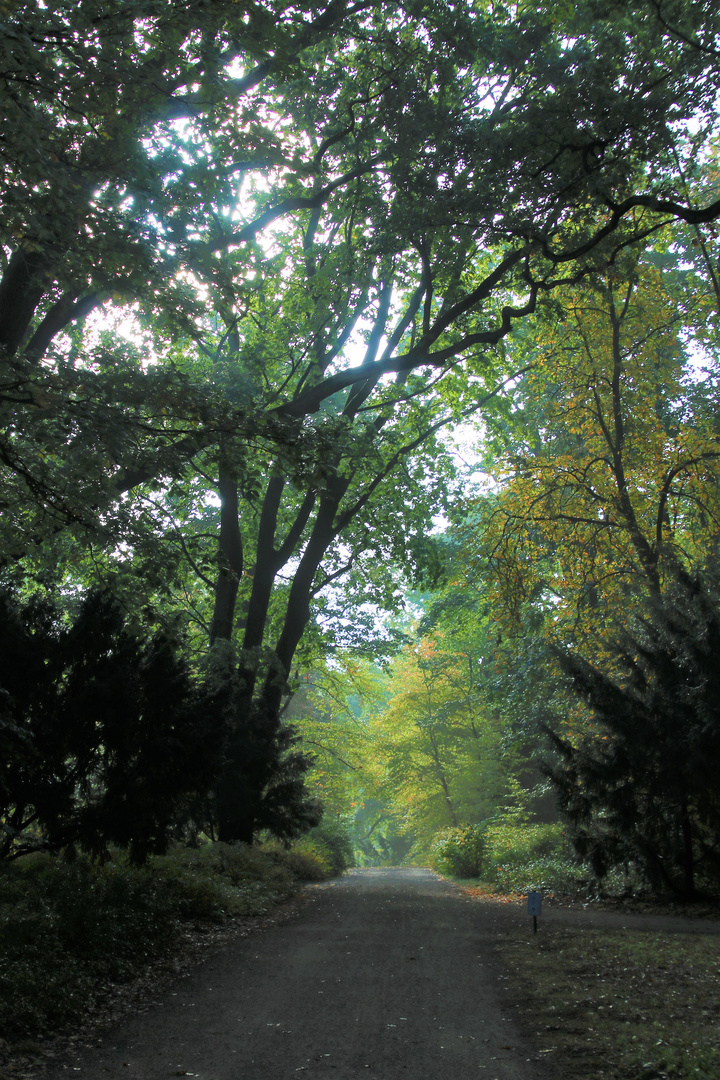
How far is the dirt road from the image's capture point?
15.0ft

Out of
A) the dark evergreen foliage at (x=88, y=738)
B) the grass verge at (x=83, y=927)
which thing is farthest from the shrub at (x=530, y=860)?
the dark evergreen foliage at (x=88, y=738)

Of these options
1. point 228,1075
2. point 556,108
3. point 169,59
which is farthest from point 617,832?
point 169,59

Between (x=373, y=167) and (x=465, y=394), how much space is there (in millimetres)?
7170

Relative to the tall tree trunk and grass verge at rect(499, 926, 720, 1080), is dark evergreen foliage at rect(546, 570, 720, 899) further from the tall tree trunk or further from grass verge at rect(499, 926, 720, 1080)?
the tall tree trunk

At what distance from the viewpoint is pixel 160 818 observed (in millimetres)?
7824

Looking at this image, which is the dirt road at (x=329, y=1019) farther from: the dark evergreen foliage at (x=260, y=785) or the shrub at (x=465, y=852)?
the shrub at (x=465, y=852)

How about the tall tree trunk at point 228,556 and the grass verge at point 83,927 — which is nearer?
the grass verge at point 83,927

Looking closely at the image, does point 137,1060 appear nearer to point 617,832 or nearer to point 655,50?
point 617,832

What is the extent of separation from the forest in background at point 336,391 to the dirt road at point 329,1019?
1.91 meters

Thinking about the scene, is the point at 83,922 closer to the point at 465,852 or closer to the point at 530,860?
the point at 530,860

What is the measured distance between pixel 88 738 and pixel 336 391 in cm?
650

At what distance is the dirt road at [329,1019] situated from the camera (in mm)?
4570

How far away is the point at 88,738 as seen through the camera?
24.5 ft

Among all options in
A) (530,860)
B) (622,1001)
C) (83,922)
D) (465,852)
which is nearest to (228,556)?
(83,922)
